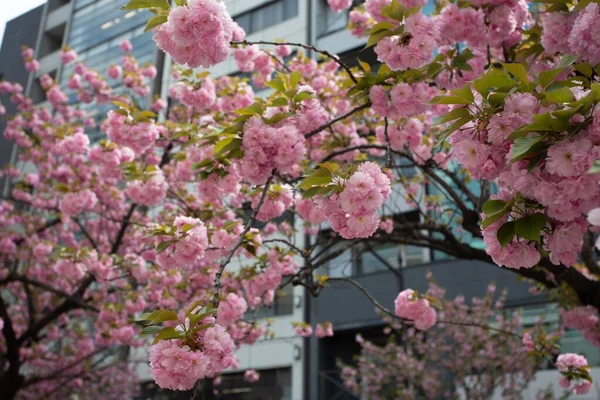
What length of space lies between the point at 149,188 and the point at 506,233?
178 inches

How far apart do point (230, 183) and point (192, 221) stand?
1.22 ft

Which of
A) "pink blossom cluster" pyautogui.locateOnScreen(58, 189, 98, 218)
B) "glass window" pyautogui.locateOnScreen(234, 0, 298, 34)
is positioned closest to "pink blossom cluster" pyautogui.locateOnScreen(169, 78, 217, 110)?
"pink blossom cluster" pyautogui.locateOnScreen(58, 189, 98, 218)

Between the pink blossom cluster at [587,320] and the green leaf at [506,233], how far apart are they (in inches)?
167

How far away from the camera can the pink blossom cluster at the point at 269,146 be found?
3.36 meters

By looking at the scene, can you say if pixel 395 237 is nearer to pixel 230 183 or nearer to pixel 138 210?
pixel 230 183

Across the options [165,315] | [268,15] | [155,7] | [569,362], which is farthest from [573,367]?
[268,15]

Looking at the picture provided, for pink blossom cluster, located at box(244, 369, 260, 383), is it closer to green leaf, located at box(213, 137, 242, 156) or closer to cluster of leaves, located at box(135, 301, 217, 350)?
green leaf, located at box(213, 137, 242, 156)

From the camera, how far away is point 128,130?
5.30m

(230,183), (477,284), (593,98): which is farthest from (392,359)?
(593,98)

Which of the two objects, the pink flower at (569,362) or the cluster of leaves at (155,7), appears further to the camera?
the pink flower at (569,362)

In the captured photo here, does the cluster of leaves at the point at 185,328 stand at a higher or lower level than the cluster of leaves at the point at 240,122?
lower

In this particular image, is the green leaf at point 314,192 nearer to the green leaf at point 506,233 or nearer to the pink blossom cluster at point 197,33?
the green leaf at point 506,233

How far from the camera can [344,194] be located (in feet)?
9.02

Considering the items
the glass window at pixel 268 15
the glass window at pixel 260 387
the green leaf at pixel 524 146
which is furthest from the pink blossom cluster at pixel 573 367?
the glass window at pixel 268 15
